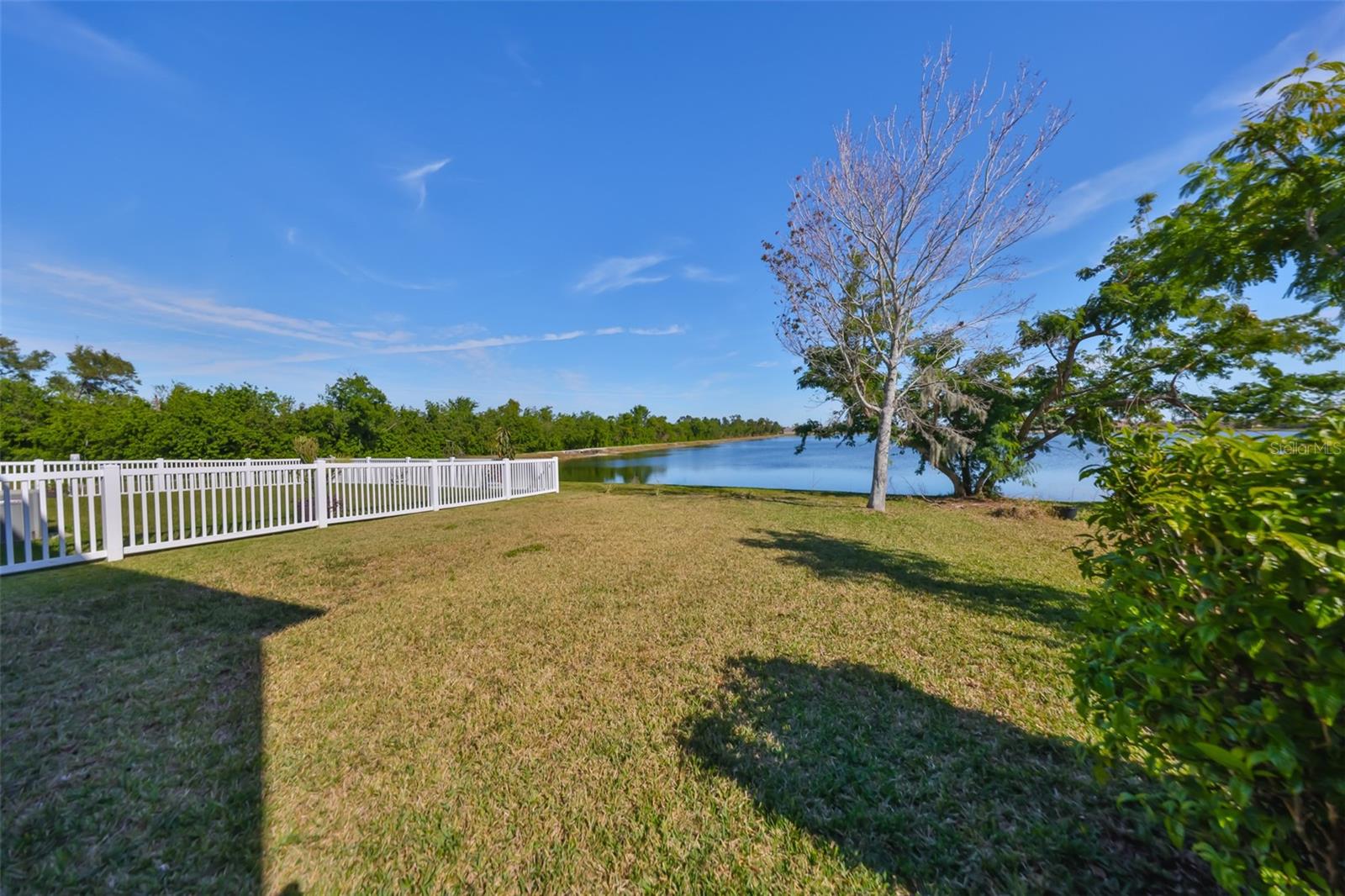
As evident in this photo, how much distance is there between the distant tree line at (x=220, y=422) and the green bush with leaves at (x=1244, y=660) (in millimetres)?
19438

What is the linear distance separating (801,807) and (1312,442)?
1810 mm

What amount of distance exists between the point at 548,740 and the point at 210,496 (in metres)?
10.1

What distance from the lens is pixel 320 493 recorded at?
6.79 m

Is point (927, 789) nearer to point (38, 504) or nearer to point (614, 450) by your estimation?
point (38, 504)

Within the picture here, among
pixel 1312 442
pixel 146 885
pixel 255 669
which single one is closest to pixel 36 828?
pixel 146 885

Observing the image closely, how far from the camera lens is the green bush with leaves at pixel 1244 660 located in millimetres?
837

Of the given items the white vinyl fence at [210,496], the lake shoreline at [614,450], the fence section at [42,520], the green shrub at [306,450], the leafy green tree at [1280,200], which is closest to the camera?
the leafy green tree at [1280,200]

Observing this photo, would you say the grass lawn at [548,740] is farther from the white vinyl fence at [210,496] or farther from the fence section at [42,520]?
the white vinyl fence at [210,496]

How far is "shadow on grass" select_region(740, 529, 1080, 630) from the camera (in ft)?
11.4

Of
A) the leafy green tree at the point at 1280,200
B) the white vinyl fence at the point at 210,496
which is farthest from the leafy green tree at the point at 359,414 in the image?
the leafy green tree at the point at 1280,200

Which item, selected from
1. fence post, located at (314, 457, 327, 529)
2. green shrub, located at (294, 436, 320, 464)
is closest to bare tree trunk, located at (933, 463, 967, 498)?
fence post, located at (314, 457, 327, 529)

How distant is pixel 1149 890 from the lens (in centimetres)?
120

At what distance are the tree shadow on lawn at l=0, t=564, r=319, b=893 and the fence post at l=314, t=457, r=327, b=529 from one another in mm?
3520

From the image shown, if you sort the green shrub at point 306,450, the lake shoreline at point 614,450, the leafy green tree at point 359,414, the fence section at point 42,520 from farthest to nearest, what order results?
the lake shoreline at point 614,450 → the leafy green tree at point 359,414 → the green shrub at point 306,450 → the fence section at point 42,520
